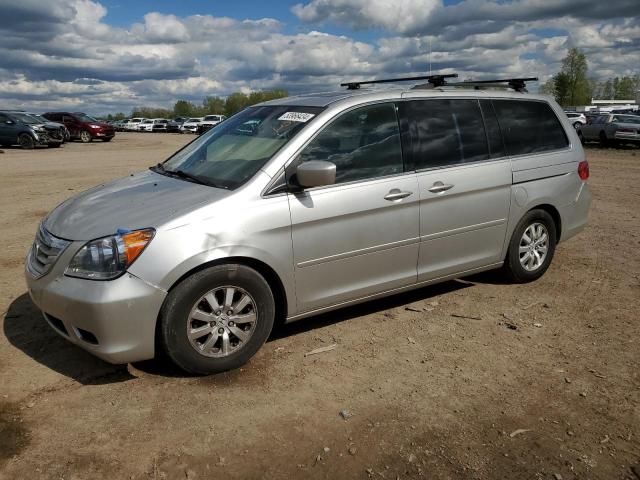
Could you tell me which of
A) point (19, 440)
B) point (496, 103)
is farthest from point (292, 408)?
point (496, 103)

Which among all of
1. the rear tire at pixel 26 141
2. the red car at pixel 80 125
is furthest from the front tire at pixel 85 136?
the rear tire at pixel 26 141

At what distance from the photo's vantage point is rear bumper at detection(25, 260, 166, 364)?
11.1ft

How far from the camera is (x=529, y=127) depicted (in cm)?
541

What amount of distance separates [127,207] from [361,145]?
5.69 feet

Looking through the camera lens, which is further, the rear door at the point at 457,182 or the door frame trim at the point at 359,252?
the rear door at the point at 457,182

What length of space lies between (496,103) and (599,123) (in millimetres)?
24994

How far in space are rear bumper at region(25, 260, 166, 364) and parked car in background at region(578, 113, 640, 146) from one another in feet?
87.1

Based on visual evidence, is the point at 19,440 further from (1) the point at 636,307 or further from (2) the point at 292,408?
(1) the point at 636,307

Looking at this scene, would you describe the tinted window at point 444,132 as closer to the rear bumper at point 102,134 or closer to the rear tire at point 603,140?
the rear tire at point 603,140

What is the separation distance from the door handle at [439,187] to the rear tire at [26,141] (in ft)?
85.4

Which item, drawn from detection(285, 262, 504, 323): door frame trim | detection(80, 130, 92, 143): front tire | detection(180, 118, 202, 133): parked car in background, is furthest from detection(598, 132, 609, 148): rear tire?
detection(180, 118, 202, 133): parked car in background

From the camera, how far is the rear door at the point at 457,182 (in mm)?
4586

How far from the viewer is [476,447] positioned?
10.0 ft

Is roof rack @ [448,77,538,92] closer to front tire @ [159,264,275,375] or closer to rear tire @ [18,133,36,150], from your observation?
front tire @ [159,264,275,375]
